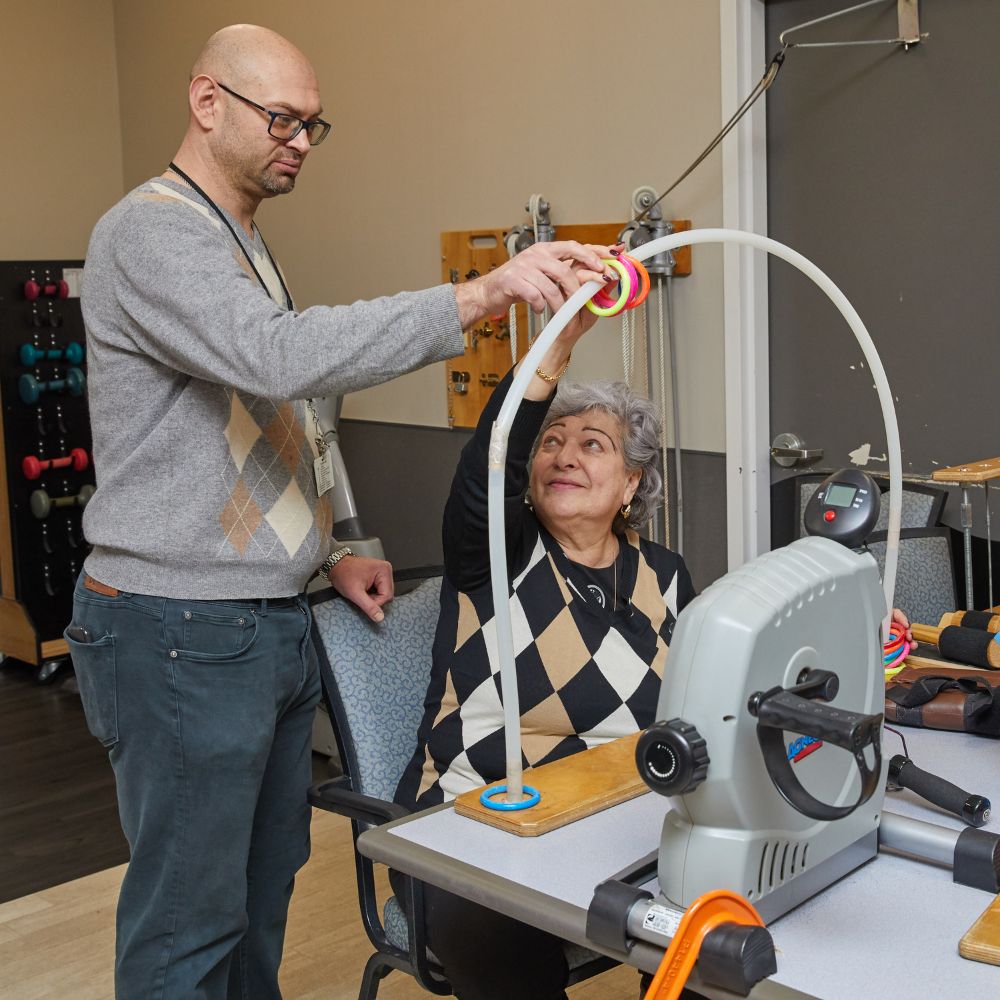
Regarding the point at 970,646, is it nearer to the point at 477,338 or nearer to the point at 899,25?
the point at 899,25

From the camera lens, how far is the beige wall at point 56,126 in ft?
17.2

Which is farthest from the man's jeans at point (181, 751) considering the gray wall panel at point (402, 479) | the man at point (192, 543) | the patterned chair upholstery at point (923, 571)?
the gray wall panel at point (402, 479)

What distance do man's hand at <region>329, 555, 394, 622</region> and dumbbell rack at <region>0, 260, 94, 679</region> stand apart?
322 cm

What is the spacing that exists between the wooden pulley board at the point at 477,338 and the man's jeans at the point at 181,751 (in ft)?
6.70

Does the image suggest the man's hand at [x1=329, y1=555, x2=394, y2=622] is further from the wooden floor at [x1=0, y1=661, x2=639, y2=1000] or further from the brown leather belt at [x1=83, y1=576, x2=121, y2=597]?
the wooden floor at [x1=0, y1=661, x2=639, y2=1000]

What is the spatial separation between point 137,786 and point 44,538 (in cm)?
344

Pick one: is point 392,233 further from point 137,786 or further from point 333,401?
point 137,786

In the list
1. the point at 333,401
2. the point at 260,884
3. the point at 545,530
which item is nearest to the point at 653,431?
the point at 545,530

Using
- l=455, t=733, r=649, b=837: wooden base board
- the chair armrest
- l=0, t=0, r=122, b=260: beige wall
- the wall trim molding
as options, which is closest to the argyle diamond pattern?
the chair armrest

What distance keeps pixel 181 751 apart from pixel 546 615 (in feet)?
1.81

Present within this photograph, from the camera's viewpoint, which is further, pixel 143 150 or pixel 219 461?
pixel 143 150

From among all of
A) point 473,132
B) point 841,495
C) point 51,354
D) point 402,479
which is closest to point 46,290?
point 51,354

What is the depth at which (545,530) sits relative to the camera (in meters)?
2.00

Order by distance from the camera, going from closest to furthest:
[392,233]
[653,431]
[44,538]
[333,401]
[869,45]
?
[653,431] → [869,45] → [333,401] → [392,233] → [44,538]
